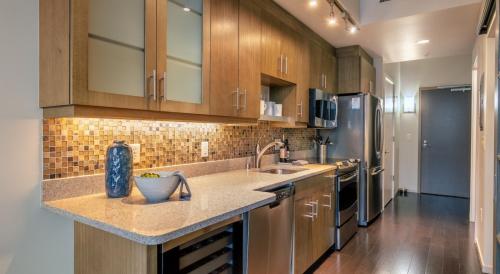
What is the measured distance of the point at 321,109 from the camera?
127 inches

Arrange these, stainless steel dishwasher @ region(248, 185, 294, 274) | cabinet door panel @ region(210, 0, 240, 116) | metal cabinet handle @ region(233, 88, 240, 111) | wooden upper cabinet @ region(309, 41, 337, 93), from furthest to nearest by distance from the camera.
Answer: wooden upper cabinet @ region(309, 41, 337, 93) < metal cabinet handle @ region(233, 88, 240, 111) < cabinet door panel @ region(210, 0, 240, 116) < stainless steel dishwasher @ region(248, 185, 294, 274)

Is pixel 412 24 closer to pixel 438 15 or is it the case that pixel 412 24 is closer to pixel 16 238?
pixel 438 15

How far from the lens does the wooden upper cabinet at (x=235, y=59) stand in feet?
6.16

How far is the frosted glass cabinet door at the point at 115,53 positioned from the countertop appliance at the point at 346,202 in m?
2.21

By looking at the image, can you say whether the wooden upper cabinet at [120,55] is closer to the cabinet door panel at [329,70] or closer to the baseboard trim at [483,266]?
the cabinet door panel at [329,70]

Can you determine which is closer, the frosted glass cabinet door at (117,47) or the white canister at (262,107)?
the frosted glass cabinet door at (117,47)

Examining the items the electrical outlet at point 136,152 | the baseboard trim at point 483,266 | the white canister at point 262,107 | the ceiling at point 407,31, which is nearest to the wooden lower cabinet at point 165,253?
the electrical outlet at point 136,152

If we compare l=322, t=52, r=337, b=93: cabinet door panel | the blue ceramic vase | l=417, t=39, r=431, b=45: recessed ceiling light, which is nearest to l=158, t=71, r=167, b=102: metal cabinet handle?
the blue ceramic vase

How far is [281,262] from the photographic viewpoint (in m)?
1.99

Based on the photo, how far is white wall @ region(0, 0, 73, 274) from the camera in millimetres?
1242

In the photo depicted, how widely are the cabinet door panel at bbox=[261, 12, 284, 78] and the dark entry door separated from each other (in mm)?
4476

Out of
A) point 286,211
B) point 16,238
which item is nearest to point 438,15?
point 286,211

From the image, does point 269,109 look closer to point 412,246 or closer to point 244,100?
point 244,100

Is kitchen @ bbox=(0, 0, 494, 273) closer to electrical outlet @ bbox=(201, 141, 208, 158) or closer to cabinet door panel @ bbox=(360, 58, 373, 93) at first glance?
electrical outlet @ bbox=(201, 141, 208, 158)
